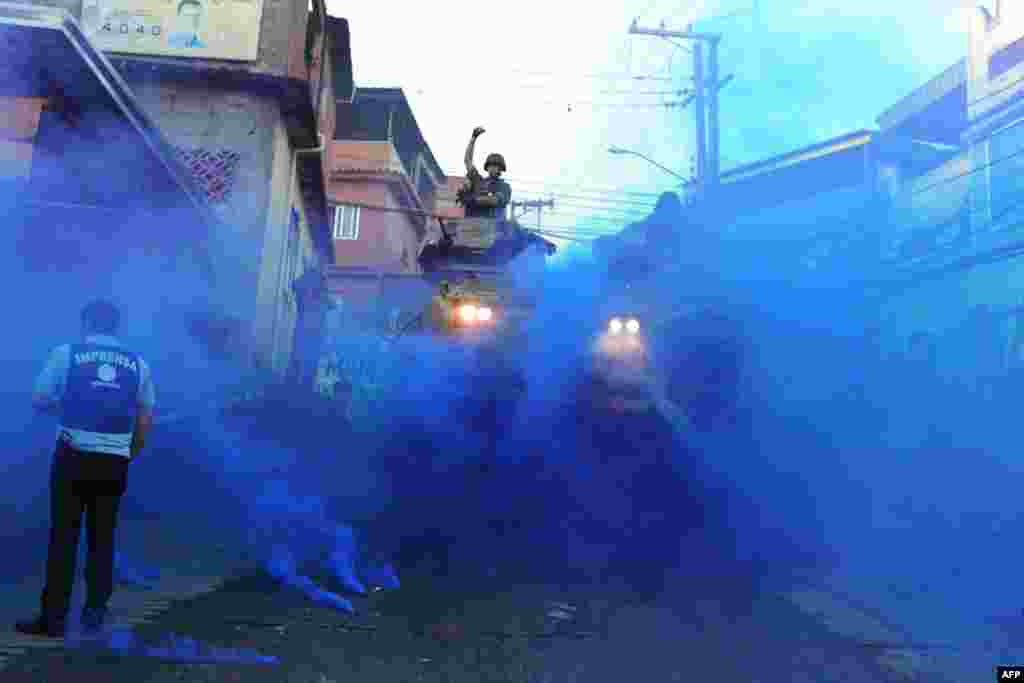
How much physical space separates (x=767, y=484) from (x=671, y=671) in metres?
5.82

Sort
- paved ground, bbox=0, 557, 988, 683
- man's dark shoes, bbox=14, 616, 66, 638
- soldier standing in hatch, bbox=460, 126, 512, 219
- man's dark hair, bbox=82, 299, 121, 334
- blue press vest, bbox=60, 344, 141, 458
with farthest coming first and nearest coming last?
soldier standing in hatch, bbox=460, 126, 512, 219 < man's dark hair, bbox=82, 299, 121, 334 < blue press vest, bbox=60, 344, 141, 458 < man's dark shoes, bbox=14, 616, 66, 638 < paved ground, bbox=0, 557, 988, 683

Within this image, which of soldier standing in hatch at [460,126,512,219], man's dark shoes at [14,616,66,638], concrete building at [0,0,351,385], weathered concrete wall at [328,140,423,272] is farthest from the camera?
weathered concrete wall at [328,140,423,272]

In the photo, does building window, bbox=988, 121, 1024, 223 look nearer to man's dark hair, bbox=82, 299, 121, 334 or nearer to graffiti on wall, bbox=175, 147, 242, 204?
graffiti on wall, bbox=175, 147, 242, 204

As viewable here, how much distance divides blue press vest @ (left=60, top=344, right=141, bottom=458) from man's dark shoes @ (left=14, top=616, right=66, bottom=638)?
0.78 m

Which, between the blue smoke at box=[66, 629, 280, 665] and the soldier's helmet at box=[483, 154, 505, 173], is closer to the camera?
the blue smoke at box=[66, 629, 280, 665]

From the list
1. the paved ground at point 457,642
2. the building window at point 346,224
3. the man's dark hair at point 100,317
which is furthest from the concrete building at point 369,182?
the man's dark hair at point 100,317

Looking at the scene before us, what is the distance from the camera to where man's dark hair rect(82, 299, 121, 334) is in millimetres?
4188

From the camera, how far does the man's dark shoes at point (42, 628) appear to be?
379cm

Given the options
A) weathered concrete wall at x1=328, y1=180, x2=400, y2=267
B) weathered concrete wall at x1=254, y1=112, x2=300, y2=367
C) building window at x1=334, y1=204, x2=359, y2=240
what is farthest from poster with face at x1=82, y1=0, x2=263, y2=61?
building window at x1=334, y1=204, x2=359, y2=240

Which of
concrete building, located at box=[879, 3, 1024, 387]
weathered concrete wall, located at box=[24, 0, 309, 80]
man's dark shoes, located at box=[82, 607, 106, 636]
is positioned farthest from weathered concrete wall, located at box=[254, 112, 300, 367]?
concrete building, located at box=[879, 3, 1024, 387]

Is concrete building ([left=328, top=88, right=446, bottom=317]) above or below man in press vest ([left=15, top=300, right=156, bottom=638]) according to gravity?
above

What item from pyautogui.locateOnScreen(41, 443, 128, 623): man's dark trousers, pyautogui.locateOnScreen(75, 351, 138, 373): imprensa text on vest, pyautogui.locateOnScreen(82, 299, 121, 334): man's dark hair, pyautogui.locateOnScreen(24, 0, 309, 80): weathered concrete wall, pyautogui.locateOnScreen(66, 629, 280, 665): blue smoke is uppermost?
pyautogui.locateOnScreen(24, 0, 309, 80): weathered concrete wall

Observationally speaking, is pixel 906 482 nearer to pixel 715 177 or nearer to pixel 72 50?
pixel 72 50

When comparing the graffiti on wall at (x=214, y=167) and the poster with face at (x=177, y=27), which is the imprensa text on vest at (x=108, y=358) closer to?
the graffiti on wall at (x=214, y=167)
